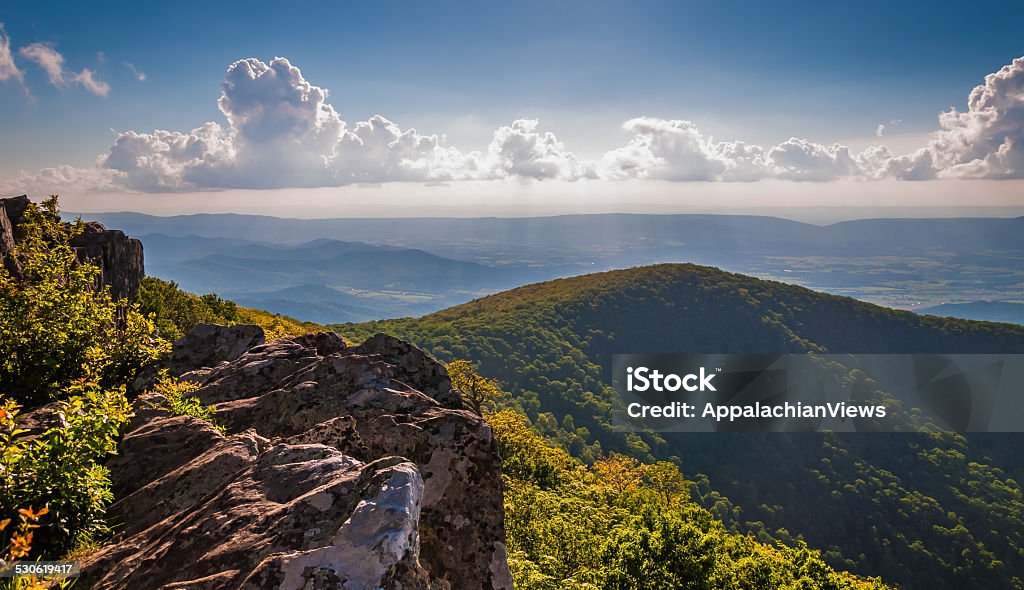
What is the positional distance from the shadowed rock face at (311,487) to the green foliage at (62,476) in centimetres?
58

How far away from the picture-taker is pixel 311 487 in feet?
25.7

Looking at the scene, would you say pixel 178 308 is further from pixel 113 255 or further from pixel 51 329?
pixel 51 329

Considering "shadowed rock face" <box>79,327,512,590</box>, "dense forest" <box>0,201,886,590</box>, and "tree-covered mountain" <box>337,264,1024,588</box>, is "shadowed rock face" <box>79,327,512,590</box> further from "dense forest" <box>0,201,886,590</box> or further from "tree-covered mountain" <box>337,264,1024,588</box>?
"tree-covered mountain" <box>337,264,1024,588</box>

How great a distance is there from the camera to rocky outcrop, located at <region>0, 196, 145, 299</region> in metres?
Result: 23.0

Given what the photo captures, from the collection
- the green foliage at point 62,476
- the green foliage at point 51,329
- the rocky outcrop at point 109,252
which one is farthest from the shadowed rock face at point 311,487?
the rocky outcrop at point 109,252

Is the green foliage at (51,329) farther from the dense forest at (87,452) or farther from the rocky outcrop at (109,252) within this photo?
the rocky outcrop at (109,252)

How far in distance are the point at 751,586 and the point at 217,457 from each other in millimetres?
30736

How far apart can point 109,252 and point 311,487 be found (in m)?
29.0

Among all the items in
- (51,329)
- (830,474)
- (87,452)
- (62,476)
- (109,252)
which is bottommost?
(830,474)

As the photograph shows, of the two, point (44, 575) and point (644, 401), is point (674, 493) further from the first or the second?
point (644, 401)

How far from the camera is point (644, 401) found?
589ft

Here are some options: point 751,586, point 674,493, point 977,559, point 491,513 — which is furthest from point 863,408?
point 491,513

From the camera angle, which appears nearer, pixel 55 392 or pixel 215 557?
pixel 215 557

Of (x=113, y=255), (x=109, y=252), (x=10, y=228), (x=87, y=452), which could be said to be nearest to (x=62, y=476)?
(x=87, y=452)
